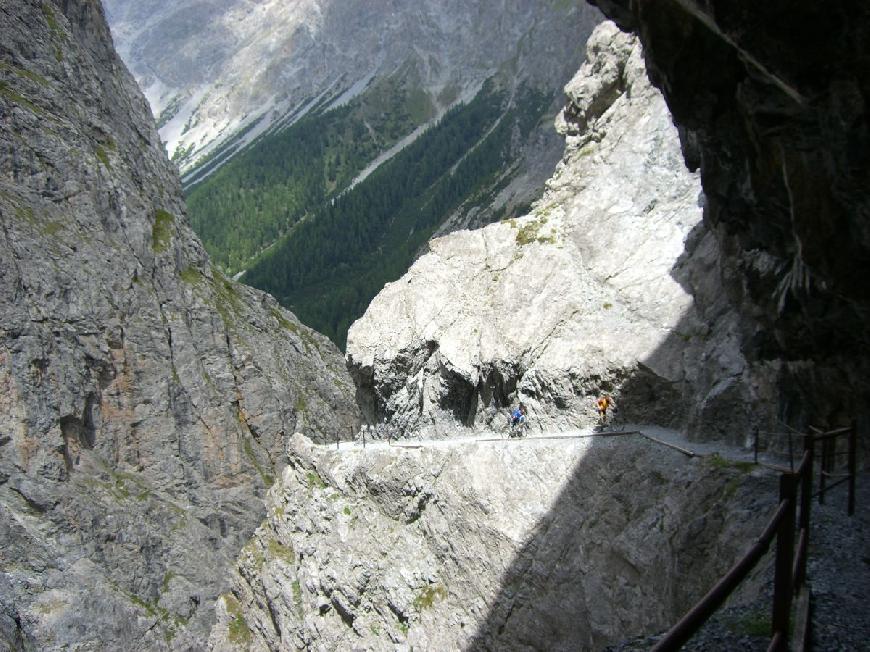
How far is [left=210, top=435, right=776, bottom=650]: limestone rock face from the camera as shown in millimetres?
20688

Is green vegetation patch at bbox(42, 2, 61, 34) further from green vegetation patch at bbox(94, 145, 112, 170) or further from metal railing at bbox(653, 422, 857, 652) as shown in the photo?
metal railing at bbox(653, 422, 857, 652)

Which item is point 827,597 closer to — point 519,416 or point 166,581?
point 519,416

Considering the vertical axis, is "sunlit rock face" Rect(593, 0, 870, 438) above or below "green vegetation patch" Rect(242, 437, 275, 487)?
above

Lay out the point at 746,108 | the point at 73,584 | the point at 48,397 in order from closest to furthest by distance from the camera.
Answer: the point at 746,108 < the point at 73,584 < the point at 48,397

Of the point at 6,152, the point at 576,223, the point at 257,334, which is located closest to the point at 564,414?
the point at 576,223

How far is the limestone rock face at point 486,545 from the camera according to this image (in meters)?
20.7

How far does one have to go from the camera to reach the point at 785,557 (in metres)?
6.58

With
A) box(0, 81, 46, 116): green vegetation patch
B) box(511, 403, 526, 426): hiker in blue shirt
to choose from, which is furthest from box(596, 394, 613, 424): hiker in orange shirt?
box(0, 81, 46, 116): green vegetation patch

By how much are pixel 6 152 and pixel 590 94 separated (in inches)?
2282

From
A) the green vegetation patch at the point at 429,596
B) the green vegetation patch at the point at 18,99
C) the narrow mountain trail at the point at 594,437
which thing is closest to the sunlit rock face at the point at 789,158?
the narrow mountain trail at the point at 594,437

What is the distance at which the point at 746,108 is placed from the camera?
14.6 m

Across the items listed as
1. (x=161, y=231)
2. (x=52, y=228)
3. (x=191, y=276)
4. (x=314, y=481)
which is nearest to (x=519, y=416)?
(x=314, y=481)

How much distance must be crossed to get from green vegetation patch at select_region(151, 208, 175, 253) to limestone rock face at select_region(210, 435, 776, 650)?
189ft

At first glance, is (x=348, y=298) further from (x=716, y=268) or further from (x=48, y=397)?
(x=716, y=268)
